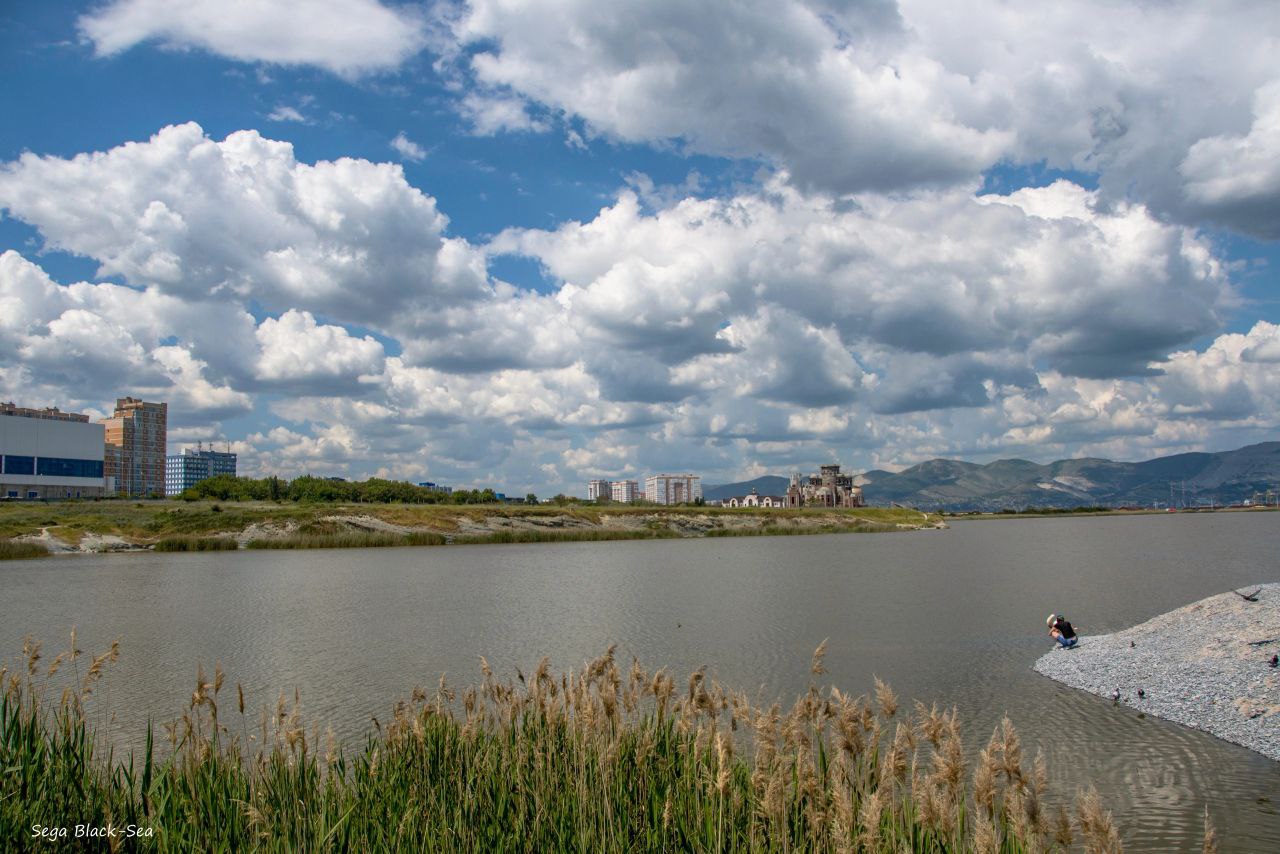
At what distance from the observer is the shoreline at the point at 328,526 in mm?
73750

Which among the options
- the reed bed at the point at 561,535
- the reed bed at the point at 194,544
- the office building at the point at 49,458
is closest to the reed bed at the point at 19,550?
the reed bed at the point at 194,544

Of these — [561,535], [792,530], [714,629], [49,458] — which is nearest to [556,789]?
[714,629]

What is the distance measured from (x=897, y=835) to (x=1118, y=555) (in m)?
59.2

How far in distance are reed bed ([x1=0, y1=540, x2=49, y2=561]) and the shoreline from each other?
0.20 meters

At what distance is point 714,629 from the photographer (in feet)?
88.5

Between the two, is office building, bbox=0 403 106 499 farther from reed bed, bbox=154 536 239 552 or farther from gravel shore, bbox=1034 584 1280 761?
gravel shore, bbox=1034 584 1280 761

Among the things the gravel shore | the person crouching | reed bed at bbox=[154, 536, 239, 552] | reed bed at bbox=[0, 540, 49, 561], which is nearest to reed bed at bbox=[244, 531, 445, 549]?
reed bed at bbox=[154, 536, 239, 552]

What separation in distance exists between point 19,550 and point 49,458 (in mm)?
91970

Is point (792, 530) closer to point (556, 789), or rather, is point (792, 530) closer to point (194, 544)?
point (194, 544)

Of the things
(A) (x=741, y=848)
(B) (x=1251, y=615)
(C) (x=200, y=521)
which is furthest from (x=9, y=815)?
(C) (x=200, y=521)

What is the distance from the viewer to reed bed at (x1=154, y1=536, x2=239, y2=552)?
239ft

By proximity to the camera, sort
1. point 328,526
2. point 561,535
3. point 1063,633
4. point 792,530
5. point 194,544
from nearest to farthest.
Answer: point 1063,633, point 194,544, point 328,526, point 561,535, point 792,530

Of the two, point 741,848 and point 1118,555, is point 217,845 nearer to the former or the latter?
point 741,848

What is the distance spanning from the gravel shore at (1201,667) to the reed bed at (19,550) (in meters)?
74.8
